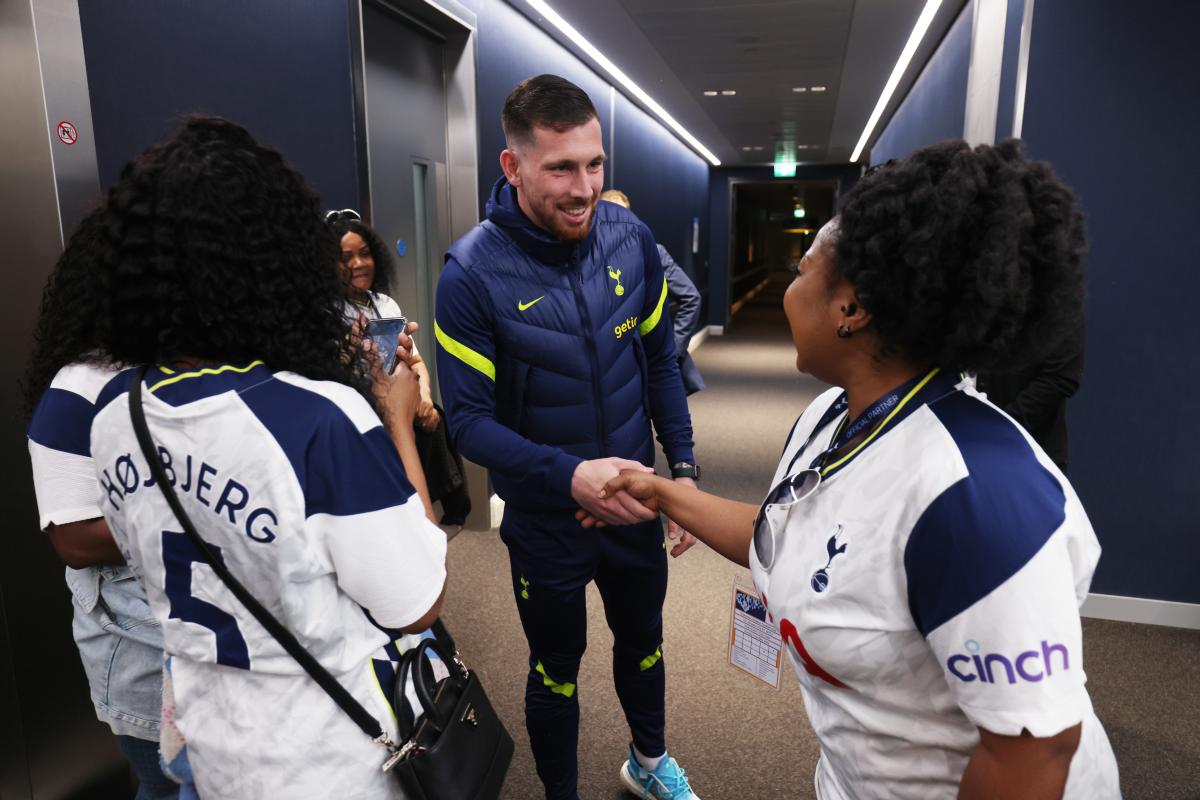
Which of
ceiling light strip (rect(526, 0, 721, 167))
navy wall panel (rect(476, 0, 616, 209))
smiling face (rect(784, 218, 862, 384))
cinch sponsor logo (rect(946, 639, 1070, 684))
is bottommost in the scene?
cinch sponsor logo (rect(946, 639, 1070, 684))

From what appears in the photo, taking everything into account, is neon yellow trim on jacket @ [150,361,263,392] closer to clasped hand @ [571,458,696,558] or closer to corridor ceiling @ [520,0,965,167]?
clasped hand @ [571,458,696,558]

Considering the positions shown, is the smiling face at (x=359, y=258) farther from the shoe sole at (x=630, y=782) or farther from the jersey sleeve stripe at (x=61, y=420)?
the shoe sole at (x=630, y=782)

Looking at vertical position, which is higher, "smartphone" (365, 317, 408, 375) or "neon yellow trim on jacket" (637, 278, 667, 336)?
"smartphone" (365, 317, 408, 375)

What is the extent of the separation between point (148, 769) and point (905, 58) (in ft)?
21.4

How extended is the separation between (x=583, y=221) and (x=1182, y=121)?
2.55 meters

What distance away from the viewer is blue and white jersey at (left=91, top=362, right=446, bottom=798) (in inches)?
34.4

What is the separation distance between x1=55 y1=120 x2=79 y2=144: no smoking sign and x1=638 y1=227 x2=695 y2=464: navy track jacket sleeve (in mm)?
1298

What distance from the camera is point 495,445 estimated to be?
5.38ft

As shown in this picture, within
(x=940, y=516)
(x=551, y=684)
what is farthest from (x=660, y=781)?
(x=940, y=516)

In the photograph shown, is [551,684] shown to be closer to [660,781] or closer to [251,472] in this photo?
[660,781]

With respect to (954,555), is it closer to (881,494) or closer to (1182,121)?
(881,494)

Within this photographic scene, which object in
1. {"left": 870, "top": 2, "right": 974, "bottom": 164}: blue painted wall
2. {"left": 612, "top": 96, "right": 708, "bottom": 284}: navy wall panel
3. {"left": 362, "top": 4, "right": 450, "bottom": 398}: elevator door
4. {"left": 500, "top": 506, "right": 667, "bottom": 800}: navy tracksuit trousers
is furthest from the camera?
{"left": 612, "top": 96, "right": 708, "bottom": 284}: navy wall panel

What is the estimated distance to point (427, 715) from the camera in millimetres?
1008

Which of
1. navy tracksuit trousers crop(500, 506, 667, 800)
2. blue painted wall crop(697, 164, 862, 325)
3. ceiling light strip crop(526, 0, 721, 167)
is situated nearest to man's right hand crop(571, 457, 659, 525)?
navy tracksuit trousers crop(500, 506, 667, 800)
